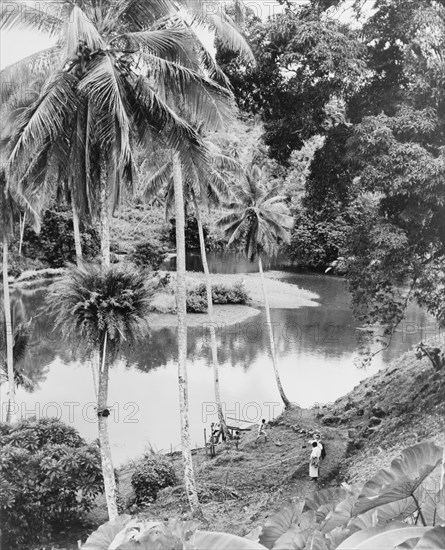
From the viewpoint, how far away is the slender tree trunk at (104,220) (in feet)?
22.0

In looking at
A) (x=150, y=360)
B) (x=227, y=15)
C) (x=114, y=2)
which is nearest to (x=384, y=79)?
(x=227, y=15)

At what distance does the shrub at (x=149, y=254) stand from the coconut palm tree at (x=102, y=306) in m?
2.80

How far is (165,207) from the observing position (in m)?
9.45

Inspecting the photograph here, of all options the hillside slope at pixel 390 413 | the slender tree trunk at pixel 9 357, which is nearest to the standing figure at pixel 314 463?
the hillside slope at pixel 390 413

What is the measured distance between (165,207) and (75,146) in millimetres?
3124

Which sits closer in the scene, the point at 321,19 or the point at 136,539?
the point at 136,539

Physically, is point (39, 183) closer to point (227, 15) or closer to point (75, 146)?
point (75, 146)

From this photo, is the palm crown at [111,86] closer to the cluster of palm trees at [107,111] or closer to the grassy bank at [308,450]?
the cluster of palm trees at [107,111]

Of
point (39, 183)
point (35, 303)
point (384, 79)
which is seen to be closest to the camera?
point (39, 183)

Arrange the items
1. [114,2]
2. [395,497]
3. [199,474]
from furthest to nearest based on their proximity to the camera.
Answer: [199,474]
[114,2]
[395,497]

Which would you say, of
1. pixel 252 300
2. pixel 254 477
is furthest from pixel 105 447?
pixel 252 300

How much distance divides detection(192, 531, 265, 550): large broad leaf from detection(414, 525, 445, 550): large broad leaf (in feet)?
1.23

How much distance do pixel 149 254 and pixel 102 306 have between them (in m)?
3.31

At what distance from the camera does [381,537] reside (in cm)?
159
